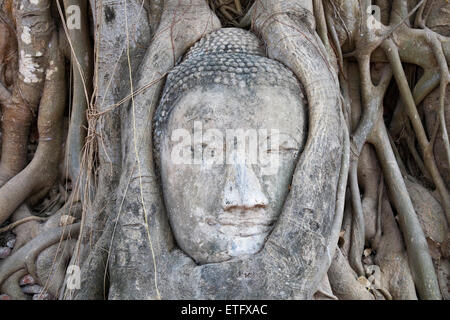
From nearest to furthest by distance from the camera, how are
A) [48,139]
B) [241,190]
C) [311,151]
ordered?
[241,190]
[311,151]
[48,139]

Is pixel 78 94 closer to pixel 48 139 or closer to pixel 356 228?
pixel 48 139

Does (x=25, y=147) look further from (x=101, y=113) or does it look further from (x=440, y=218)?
(x=440, y=218)

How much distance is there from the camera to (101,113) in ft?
6.19

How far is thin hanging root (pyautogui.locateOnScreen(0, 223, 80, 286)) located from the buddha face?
2.58ft

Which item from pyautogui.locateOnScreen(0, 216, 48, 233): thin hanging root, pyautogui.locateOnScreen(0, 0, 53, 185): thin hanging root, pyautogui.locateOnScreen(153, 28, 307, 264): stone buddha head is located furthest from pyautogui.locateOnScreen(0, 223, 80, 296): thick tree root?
pyautogui.locateOnScreen(153, 28, 307, 264): stone buddha head

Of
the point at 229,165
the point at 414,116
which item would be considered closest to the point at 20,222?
the point at 229,165

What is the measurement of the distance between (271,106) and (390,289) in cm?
99

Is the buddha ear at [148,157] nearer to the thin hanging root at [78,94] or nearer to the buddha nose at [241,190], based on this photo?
the buddha nose at [241,190]

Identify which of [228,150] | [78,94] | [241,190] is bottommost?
[241,190]

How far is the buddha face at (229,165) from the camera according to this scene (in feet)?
5.33

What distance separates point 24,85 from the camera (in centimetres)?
253

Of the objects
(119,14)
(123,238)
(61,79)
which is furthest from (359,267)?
(61,79)

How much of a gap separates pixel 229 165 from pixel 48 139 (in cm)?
136
